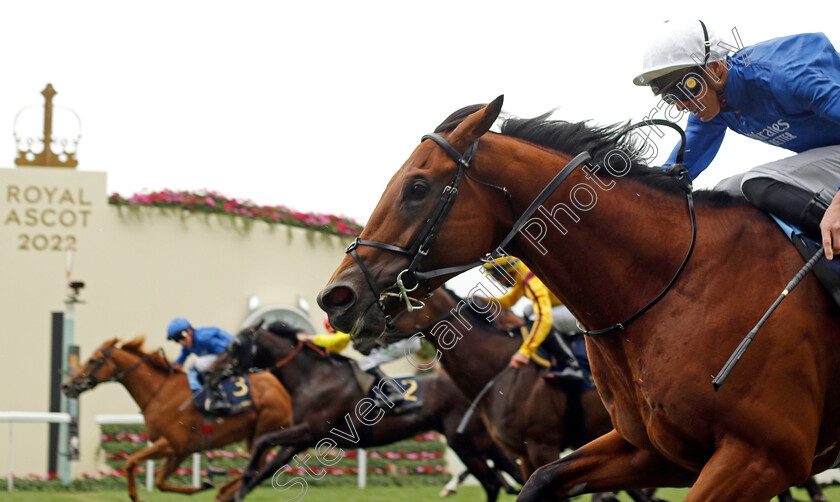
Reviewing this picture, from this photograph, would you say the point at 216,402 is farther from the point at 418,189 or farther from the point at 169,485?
the point at 418,189

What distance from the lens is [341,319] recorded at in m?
2.45

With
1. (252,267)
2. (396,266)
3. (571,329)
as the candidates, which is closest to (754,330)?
(396,266)

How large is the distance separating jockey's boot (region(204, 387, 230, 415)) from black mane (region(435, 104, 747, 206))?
6.37 metres

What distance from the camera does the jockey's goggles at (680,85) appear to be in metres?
2.80

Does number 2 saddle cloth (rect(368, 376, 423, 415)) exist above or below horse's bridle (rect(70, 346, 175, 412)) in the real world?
above

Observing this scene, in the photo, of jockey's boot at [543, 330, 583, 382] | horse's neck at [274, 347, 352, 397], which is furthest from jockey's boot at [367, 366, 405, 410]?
jockey's boot at [543, 330, 583, 382]

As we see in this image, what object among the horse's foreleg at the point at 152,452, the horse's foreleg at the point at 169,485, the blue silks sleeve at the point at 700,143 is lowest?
the horse's foreleg at the point at 169,485

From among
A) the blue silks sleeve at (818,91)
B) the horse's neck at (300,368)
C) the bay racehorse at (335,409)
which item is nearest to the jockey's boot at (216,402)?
the bay racehorse at (335,409)

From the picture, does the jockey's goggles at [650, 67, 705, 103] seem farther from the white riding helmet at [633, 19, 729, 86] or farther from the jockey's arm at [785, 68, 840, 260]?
the jockey's arm at [785, 68, 840, 260]

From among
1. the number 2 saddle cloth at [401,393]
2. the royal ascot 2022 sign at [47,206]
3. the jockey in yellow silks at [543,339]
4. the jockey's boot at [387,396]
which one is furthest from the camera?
the royal ascot 2022 sign at [47,206]

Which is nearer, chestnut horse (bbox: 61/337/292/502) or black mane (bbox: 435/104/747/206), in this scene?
black mane (bbox: 435/104/747/206)

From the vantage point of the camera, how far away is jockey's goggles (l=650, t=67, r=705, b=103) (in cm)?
280

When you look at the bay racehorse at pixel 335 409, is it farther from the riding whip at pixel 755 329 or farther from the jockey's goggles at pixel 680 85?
the riding whip at pixel 755 329

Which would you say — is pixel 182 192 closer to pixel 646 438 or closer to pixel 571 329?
pixel 571 329
